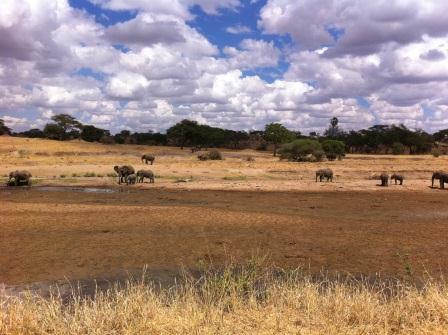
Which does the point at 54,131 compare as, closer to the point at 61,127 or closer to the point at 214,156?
the point at 61,127

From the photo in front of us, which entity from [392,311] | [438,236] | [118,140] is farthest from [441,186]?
[118,140]

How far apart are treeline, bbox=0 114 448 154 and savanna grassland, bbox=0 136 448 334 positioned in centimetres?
4914

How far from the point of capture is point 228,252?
1253cm

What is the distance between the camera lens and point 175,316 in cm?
637

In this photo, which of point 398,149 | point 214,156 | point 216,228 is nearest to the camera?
point 216,228

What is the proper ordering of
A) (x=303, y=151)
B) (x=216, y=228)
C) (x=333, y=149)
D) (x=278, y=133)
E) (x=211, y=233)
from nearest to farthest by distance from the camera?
(x=211, y=233) → (x=216, y=228) → (x=303, y=151) → (x=333, y=149) → (x=278, y=133)

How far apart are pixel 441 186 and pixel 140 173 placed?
58.3 ft

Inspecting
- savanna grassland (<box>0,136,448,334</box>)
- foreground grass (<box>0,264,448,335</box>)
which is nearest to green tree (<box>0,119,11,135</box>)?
savanna grassland (<box>0,136,448,334</box>)

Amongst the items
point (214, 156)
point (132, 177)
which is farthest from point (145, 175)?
point (214, 156)

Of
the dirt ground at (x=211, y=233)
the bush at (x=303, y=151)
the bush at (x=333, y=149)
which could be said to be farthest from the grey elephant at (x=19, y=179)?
the bush at (x=333, y=149)

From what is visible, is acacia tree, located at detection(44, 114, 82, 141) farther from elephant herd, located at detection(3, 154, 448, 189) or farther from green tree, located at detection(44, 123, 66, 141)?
elephant herd, located at detection(3, 154, 448, 189)

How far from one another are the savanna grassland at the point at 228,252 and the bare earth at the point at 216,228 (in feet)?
0.17

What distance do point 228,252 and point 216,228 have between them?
10.8 ft

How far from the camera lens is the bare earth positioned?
461 inches
